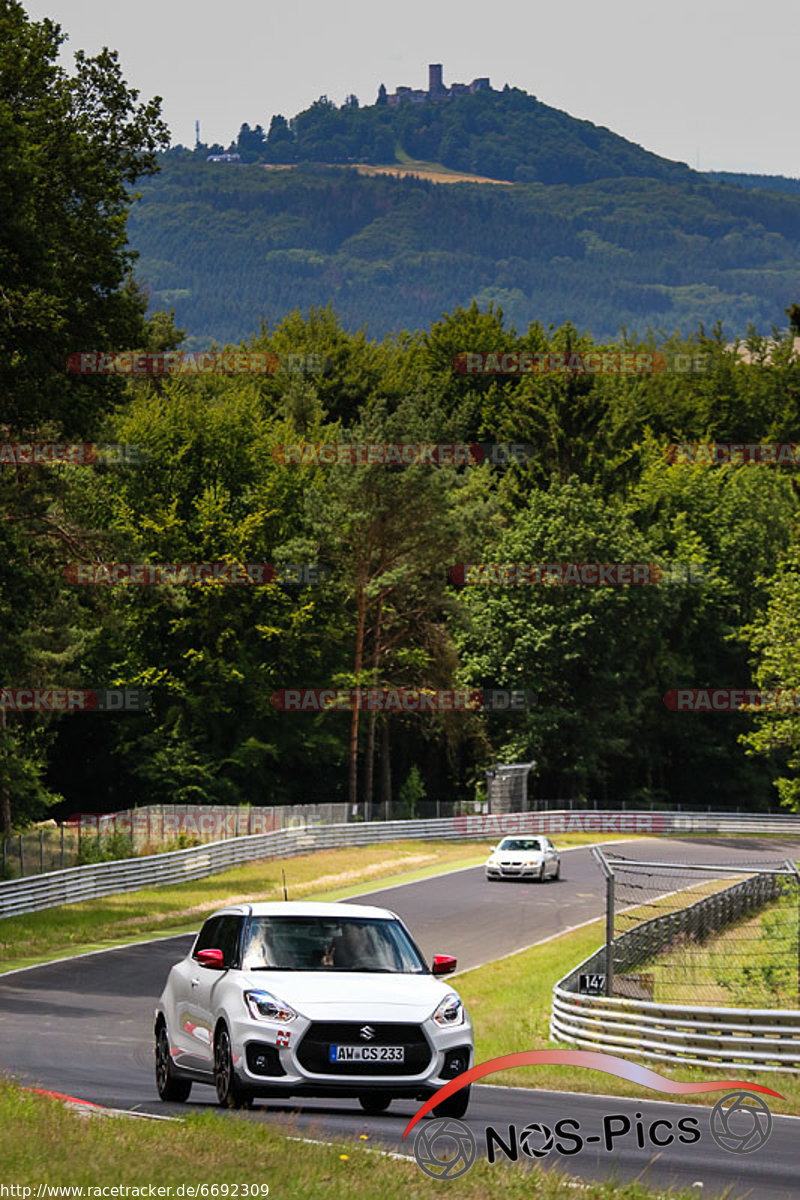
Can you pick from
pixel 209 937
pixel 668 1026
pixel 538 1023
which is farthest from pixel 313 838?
pixel 209 937

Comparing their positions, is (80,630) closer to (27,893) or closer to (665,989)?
(27,893)

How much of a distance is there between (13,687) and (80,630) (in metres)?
Answer: 9.38

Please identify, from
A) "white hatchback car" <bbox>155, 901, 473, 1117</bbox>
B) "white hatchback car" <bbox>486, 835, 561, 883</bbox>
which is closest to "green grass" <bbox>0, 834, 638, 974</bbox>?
"white hatchback car" <bbox>486, 835, 561, 883</bbox>

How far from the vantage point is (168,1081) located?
13.8 meters

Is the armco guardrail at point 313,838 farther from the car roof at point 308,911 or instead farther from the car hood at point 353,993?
the car hood at point 353,993

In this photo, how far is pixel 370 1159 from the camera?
1030 cm

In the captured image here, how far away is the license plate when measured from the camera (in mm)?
11852

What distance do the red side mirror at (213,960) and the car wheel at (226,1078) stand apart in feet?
2.06

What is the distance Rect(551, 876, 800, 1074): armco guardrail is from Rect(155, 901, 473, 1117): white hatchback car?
7603mm

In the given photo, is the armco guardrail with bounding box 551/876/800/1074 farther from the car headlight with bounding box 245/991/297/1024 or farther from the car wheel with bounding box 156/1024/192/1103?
the car headlight with bounding box 245/991/297/1024

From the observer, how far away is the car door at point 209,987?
12.8 m

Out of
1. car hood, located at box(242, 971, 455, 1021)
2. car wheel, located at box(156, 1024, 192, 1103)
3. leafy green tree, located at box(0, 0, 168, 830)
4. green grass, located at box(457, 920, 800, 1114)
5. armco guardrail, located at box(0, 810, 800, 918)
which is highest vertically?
leafy green tree, located at box(0, 0, 168, 830)

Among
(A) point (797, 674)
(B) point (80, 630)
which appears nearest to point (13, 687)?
(B) point (80, 630)

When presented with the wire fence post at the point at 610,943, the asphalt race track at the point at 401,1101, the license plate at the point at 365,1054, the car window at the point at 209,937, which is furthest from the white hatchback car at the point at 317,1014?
the wire fence post at the point at 610,943
